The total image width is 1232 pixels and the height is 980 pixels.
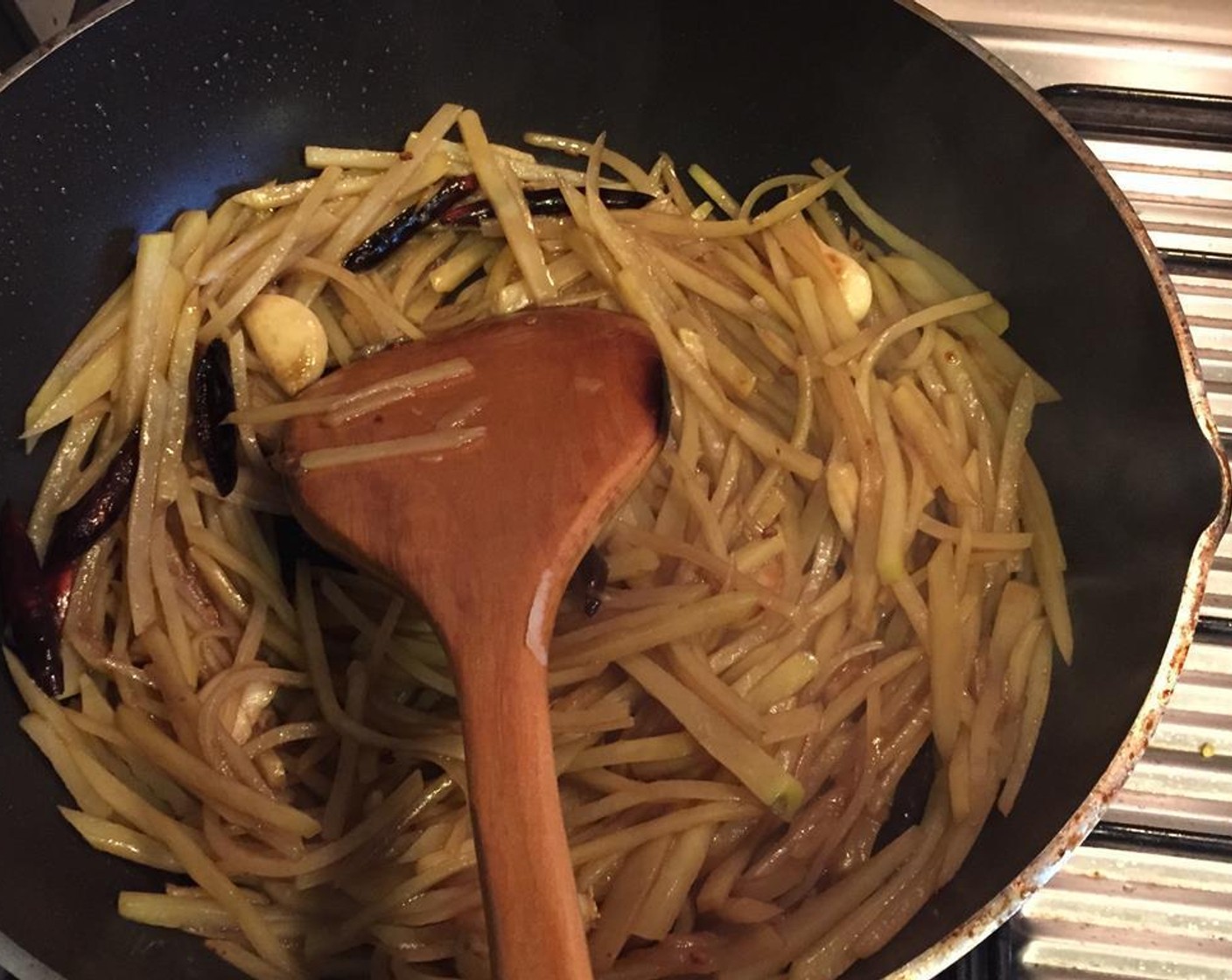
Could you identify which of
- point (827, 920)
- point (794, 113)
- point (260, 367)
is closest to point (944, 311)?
point (794, 113)

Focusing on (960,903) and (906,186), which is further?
(906,186)

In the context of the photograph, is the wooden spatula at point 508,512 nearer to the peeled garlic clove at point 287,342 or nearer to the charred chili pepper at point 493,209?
the peeled garlic clove at point 287,342

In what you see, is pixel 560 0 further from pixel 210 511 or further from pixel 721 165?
pixel 210 511

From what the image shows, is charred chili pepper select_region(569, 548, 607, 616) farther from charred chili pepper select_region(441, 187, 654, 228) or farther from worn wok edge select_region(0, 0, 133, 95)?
worn wok edge select_region(0, 0, 133, 95)

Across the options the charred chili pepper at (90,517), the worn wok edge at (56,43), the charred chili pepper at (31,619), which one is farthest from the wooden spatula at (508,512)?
the worn wok edge at (56,43)

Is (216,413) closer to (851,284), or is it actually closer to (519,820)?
(519,820)
